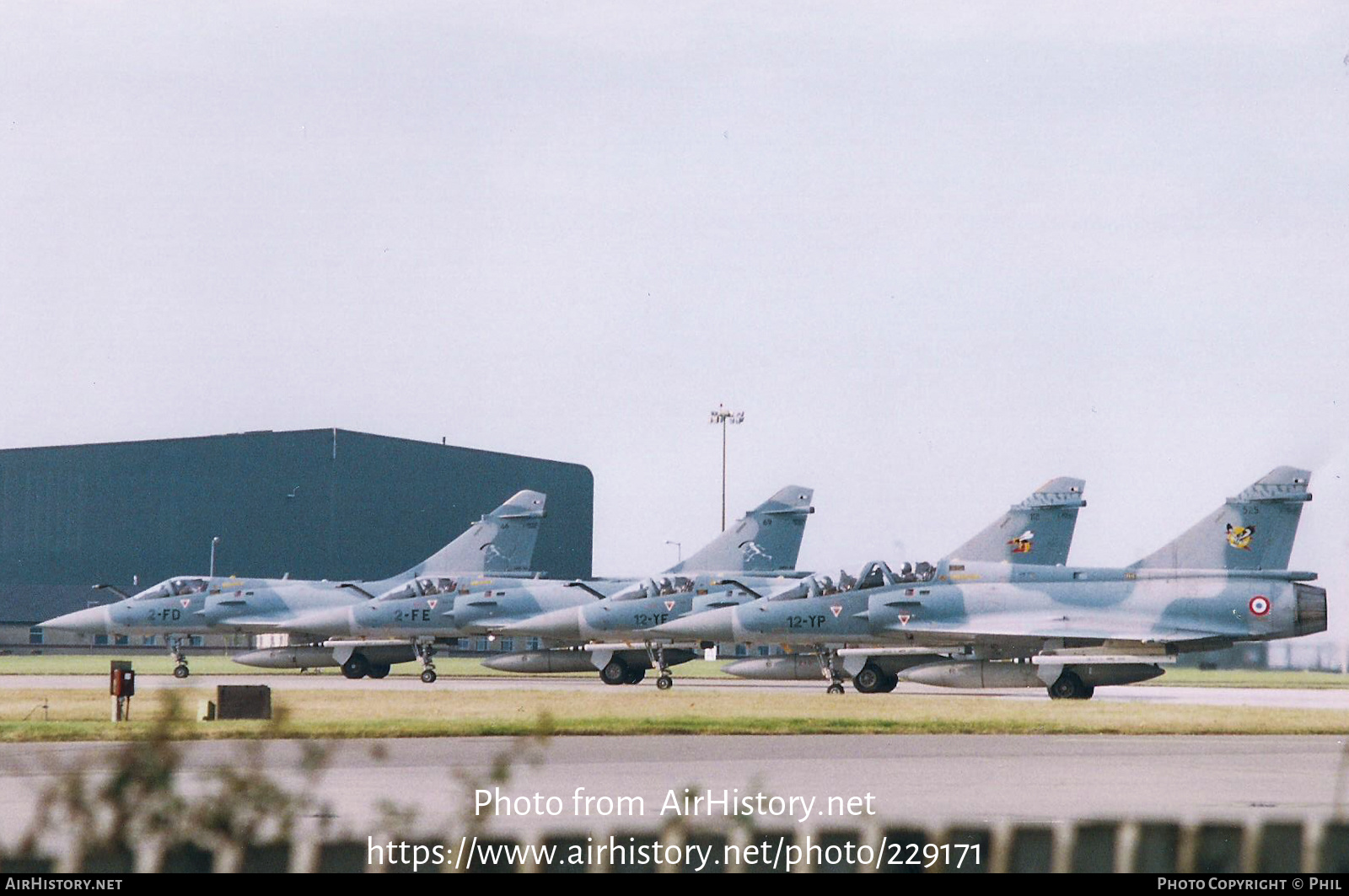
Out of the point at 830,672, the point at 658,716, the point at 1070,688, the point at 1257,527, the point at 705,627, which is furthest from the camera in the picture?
the point at 705,627

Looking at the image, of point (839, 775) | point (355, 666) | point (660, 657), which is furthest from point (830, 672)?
point (839, 775)

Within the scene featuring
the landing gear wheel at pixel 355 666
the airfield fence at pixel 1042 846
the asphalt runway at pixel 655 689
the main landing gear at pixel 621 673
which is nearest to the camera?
the airfield fence at pixel 1042 846

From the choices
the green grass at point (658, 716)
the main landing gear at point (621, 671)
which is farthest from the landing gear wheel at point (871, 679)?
the main landing gear at point (621, 671)

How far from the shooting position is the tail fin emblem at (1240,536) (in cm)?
3359

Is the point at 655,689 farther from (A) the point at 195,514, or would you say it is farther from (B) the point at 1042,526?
(A) the point at 195,514

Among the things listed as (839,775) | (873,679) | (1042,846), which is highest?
(1042,846)

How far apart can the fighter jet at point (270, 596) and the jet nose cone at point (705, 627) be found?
368 inches

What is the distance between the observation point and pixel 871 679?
35.3 meters

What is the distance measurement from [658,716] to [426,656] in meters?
20.3

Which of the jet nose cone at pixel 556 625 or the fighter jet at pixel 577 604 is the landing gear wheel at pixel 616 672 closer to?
the fighter jet at pixel 577 604

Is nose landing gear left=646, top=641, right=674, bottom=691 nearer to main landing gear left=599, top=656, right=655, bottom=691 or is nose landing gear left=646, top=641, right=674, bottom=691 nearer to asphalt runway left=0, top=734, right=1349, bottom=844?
main landing gear left=599, top=656, right=655, bottom=691

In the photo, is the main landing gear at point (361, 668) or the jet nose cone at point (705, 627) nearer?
the jet nose cone at point (705, 627)

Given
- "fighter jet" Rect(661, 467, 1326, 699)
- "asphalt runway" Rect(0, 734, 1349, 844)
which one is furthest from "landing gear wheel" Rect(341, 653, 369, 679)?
"asphalt runway" Rect(0, 734, 1349, 844)
